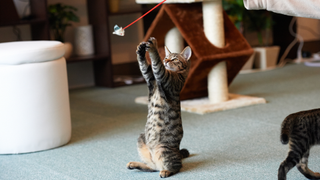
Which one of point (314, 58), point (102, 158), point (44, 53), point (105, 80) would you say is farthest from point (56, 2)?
point (314, 58)

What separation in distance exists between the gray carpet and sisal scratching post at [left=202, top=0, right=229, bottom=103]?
0.22 metres

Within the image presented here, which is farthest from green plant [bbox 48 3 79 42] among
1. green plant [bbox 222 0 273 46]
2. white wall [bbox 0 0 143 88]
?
green plant [bbox 222 0 273 46]

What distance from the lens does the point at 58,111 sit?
1.91 metres

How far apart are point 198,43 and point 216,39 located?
159 mm

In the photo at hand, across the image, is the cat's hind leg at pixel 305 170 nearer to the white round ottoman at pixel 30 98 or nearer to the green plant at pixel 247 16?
the white round ottoman at pixel 30 98

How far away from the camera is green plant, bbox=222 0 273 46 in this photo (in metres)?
3.81

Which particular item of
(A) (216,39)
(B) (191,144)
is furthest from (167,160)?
(A) (216,39)

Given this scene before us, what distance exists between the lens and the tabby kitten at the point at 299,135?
126 centimetres

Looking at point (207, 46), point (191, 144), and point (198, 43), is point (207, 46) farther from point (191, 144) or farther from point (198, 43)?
point (191, 144)

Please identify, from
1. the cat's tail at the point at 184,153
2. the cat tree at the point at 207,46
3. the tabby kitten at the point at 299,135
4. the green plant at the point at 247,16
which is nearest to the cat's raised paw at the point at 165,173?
the cat's tail at the point at 184,153

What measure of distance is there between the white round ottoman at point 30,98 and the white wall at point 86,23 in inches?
62.4

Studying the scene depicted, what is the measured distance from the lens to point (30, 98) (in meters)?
1.81

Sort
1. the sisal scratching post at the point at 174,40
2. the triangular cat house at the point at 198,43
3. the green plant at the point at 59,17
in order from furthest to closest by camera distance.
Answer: the green plant at the point at 59,17, the sisal scratching post at the point at 174,40, the triangular cat house at the point at 198,43

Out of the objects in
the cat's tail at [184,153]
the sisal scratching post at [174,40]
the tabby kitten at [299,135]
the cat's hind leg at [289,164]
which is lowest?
the cat's tail at [184,153]
